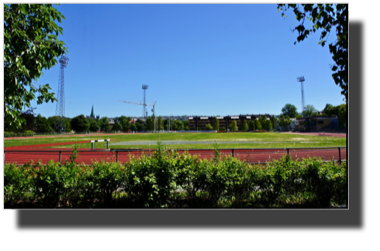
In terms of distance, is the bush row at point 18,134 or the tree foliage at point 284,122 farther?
the tree foliage at point 284,122

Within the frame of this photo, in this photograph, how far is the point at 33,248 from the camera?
2709 millimetres

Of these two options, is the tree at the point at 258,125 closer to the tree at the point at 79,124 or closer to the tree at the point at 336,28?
the tree at the point at 79,124

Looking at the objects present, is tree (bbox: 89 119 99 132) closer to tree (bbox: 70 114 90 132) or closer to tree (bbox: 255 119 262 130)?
tree (bbox: 70 114 90 132)

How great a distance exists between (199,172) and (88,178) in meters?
2.45

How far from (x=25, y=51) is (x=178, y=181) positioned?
4501mm

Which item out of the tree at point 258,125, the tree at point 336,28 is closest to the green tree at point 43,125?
the tree at point 336,28

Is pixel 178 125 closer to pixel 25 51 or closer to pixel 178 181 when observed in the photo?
pixel 25 51

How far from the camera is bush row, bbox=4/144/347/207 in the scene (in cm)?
416

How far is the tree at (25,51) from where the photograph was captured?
4.39m

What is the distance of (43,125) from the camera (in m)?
71.2

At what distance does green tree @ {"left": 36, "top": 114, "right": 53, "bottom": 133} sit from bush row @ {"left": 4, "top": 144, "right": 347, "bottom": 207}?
81.6 m

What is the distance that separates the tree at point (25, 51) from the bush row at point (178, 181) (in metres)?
1.61

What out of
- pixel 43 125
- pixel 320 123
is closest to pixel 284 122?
pixel 320 123

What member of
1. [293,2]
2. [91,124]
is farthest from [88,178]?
[91,124]
